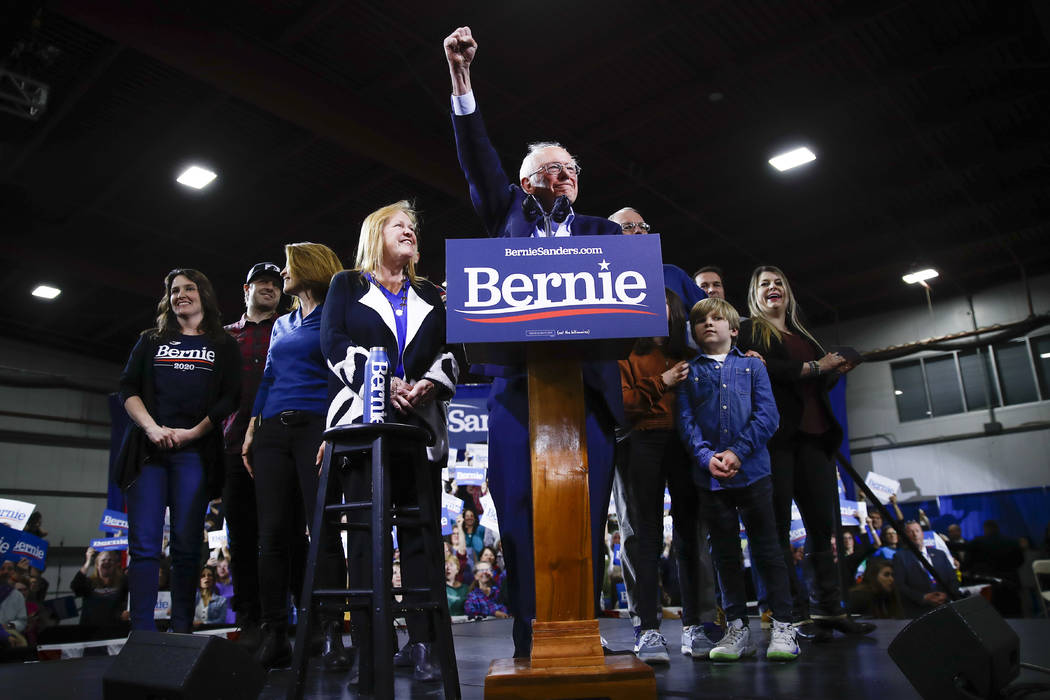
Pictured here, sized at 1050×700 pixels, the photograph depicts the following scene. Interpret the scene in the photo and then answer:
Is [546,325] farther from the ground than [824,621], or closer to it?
farther from the ground

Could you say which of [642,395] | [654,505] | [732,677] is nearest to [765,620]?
[654,505]

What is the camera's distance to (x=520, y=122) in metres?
8.03

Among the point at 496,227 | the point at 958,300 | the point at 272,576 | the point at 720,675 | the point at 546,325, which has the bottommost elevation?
the point at 720,675

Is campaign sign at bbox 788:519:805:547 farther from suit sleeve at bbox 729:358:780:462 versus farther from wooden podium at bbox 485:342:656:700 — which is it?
wooden podium at bbox 485:342:656:700

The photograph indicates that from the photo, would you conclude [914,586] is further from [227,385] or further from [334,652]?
[227,385]

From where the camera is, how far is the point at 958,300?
14.2 m

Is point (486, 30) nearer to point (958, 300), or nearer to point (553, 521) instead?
point (553, 521)

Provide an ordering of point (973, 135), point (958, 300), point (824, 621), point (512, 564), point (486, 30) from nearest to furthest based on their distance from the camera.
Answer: point (512, 564) → point (824, 621) → point (486, 30) → point (973, 135) → point (958, 300)

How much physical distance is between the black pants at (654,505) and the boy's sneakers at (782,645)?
40cm

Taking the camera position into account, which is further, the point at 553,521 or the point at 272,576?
the point at 272,576

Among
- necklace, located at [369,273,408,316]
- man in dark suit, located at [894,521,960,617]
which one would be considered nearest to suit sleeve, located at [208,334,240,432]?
necklace, located at [369,273,408,316]

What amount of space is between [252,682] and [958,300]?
15.4 m

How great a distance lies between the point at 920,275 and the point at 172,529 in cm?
1304

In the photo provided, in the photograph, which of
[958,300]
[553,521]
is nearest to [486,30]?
[553,521]
